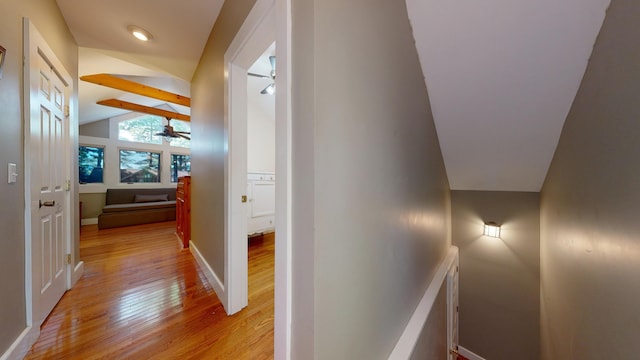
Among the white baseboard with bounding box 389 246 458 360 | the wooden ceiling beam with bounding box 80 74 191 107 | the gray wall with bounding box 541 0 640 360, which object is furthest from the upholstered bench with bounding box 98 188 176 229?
the gray wall with bounding box 541 0 640 360

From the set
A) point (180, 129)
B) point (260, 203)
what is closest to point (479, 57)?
point (260, 203)

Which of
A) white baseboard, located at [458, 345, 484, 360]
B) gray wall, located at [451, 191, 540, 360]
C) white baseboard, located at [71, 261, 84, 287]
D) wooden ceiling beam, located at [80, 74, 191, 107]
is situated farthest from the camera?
wooden ceiling beam, located at [80, 74, 191, 107]

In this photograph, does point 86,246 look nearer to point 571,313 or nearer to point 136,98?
point 136,98

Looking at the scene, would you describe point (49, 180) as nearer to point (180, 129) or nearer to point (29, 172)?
point (29, 172)

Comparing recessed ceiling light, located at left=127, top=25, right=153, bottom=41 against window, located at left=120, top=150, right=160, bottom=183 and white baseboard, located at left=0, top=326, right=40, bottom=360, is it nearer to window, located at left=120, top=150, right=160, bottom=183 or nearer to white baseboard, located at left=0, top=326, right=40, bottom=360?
white baseboard, located at left=0, top=326, right=40, bottom=360

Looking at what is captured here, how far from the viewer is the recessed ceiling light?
199 cm

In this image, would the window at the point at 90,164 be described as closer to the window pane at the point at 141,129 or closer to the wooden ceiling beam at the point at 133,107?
the window pane at the point at 141,129

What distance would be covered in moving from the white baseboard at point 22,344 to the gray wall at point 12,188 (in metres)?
0.03

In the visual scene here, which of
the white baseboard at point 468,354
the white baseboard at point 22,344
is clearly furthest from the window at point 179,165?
the white baseboard at point 468,354

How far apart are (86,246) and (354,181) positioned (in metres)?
4.47

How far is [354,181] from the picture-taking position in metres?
0.76

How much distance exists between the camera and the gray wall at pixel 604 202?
0.86 m

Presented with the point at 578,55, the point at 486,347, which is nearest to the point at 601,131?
the point at 578,55

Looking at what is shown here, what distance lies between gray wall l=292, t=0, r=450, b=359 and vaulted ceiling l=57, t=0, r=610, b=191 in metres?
0.37
